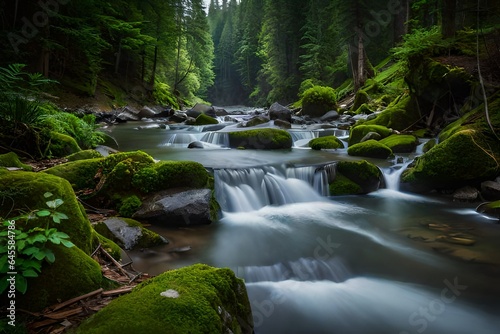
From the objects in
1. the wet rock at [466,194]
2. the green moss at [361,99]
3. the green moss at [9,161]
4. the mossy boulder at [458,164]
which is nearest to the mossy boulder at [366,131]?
the mossy boulder at [458,164]

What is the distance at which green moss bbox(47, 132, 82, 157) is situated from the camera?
6.92 meters

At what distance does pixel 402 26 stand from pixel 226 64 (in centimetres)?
5408

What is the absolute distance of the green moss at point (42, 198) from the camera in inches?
107

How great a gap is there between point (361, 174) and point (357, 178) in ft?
0.46

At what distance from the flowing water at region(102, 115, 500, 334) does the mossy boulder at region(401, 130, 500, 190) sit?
0.55 meters

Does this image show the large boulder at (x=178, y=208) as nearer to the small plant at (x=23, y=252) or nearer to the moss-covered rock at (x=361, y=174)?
the small plant at (x=23, y=252)

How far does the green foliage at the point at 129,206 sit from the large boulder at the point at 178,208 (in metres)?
0.08

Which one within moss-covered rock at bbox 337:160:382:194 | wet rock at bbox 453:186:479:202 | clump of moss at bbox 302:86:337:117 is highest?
clump of moss at bbox 302:86:337:117

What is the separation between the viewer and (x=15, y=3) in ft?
54.8

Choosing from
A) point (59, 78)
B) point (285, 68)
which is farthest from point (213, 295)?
point (285, 68)

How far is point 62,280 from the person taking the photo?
232 cm

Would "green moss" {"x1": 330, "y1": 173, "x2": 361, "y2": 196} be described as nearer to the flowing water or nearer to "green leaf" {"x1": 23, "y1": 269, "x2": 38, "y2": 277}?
the flowing water

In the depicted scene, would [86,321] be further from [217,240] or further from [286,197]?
[286,197]

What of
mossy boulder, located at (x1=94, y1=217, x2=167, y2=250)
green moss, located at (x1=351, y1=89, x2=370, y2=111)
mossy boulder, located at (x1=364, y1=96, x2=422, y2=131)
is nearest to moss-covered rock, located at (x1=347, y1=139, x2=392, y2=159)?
mossy boulder, located at (x1=364, y1=96, x2=422, y2=131)
